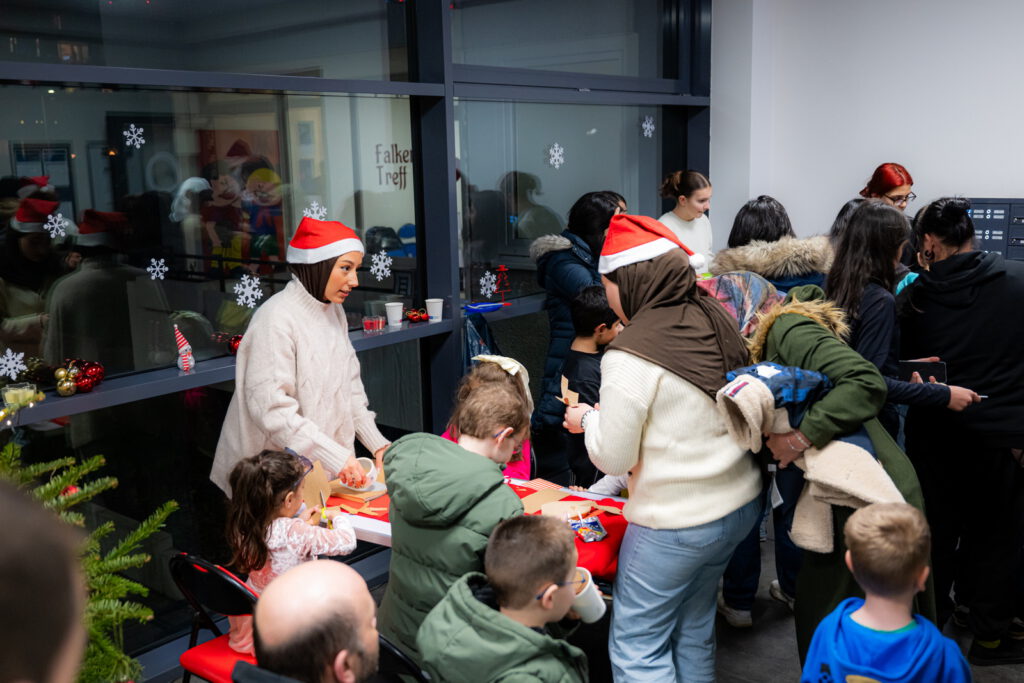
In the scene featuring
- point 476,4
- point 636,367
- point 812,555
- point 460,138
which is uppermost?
point 476,4

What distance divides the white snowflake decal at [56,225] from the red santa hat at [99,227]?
0.06 meters

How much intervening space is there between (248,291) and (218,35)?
40.3 inches

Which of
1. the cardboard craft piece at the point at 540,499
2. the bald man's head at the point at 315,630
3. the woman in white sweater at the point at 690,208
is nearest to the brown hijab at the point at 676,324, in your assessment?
the cardboard craft piece at the point at 540,499

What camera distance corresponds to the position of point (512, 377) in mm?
3221

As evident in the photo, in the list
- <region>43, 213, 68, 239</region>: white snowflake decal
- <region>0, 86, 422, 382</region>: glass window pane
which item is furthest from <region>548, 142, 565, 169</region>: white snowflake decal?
<region>43, 213, 68, 239</region>: white snowflake decal

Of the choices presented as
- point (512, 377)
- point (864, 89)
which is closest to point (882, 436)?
point (512, 377)

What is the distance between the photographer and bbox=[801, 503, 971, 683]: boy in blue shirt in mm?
2312

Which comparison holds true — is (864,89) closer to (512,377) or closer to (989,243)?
(989,243)

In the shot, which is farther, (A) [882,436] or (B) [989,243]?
(B) [989,243]

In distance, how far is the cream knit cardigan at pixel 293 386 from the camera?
129 inches

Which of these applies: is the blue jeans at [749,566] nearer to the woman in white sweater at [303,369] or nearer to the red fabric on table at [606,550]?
the red fabric on table at [606,550]

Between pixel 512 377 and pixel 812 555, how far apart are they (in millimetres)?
1108

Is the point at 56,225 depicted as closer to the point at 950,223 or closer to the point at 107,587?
the point at 107,587

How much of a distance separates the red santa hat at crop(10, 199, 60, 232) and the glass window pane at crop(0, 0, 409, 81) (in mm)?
477
